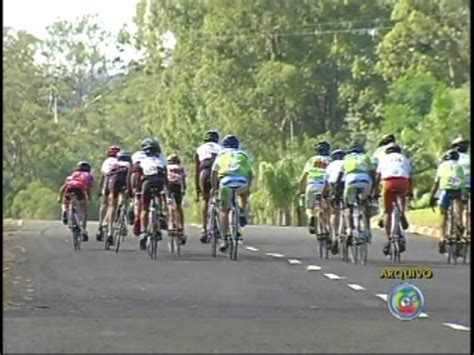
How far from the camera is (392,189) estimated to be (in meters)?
14.6

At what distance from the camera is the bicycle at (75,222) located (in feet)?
55.8

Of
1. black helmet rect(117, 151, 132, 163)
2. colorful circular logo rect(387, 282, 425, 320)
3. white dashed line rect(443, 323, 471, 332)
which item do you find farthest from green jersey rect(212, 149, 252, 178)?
white dashed line rect(443, 323, 471, 332)

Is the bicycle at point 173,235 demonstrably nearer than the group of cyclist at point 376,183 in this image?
No

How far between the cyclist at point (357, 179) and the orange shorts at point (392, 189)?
6.7 inches

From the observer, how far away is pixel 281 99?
13031 millimetres

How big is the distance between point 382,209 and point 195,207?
4.42 meters

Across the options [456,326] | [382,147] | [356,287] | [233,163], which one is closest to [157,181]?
[233,163]

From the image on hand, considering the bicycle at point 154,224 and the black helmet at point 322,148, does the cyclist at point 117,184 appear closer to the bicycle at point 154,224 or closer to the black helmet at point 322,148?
the bicycle at point 154,224

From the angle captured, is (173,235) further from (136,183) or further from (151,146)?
(151,146)

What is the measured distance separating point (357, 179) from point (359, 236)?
56 cm

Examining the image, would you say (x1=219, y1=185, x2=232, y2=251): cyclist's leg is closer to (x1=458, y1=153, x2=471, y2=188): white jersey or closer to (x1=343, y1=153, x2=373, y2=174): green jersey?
(x1=343, y1=153, x2=373, y2=174): green jersey

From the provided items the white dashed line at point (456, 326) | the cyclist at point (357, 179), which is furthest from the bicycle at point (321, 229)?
the white dashed line at point (456, 326)
